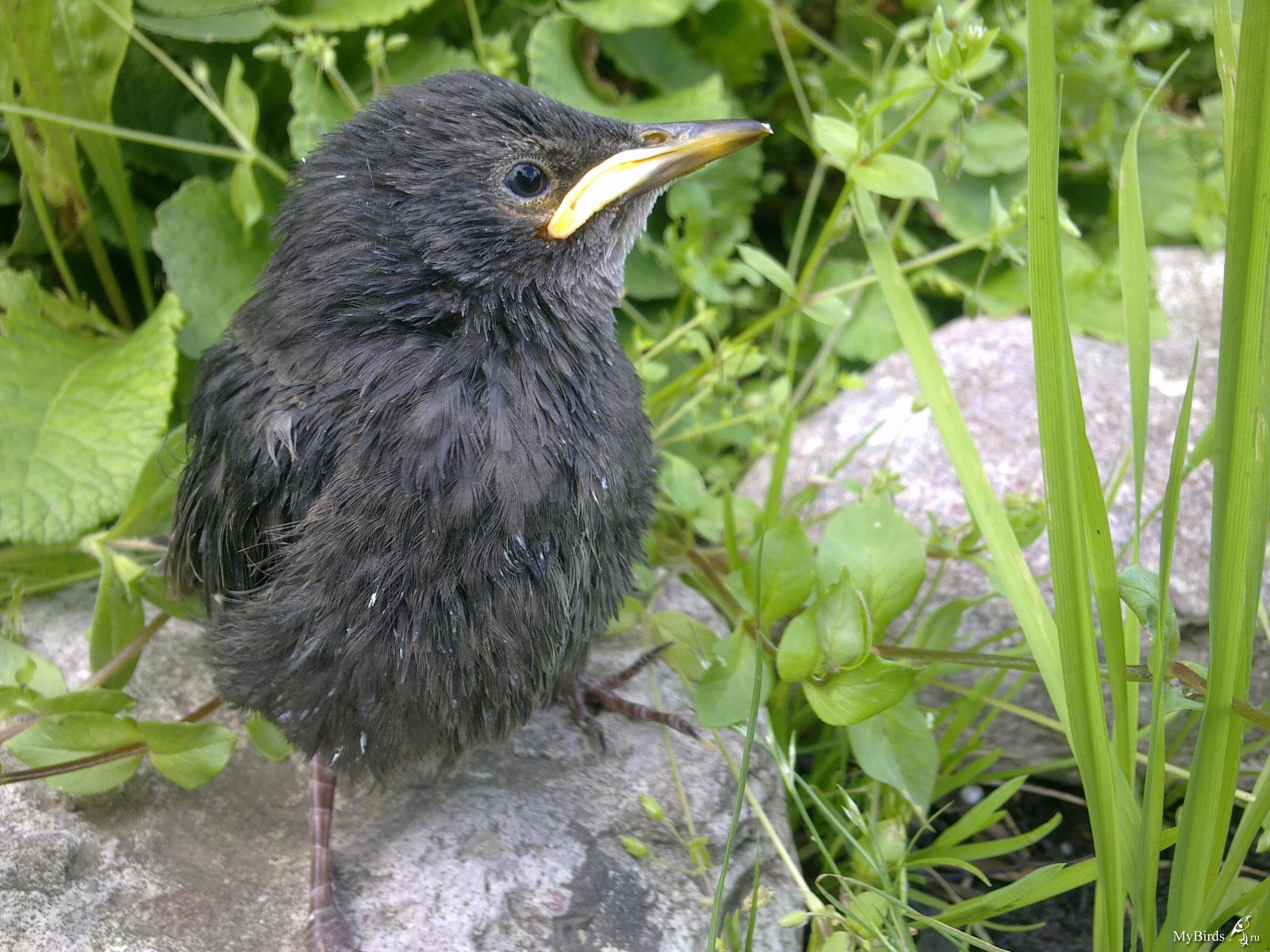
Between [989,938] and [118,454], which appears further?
[118,454]

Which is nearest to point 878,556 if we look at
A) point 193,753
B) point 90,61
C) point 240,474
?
point 240,474

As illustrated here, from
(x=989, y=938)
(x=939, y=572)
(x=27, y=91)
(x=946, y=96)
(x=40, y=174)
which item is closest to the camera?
(x=989, y=938)

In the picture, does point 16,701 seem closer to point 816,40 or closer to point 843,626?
point 843,626

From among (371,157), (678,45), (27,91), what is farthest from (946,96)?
(27,91)

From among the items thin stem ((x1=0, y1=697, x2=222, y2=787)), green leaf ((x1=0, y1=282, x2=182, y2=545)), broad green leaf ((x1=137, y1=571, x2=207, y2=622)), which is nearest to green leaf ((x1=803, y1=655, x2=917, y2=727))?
thin stem ((x1=0, y1=697, x2=222, y2=787))

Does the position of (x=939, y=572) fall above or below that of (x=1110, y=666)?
below

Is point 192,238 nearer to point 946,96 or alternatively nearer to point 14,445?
point 14,445

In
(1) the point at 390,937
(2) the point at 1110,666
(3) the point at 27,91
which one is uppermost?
(3) the point at 27,91
